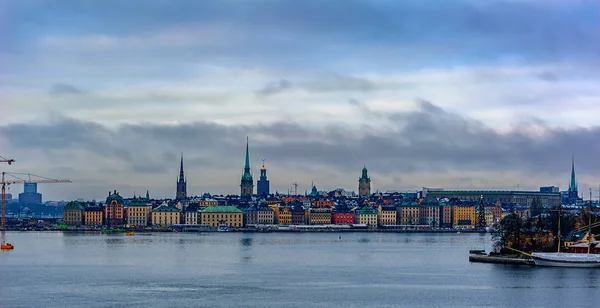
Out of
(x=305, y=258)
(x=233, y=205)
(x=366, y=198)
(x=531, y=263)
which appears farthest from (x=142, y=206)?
(x=531, y=263)

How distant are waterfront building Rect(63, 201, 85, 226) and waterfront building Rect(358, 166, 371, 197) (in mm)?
52419

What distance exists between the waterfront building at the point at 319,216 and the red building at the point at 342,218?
0.69 metres

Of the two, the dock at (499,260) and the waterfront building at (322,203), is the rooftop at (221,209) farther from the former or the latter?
the dock at (499,260)

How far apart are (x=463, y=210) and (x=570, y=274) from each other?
345 feet

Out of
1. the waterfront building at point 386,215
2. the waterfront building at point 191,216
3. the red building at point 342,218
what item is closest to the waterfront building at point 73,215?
the waterfront building at point 191,216

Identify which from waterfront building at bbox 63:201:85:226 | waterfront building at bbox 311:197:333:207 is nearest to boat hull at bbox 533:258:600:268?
waterfront building at bbox 63:201:85:226

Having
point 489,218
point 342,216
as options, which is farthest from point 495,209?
point 342,216

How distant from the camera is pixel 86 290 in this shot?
137 ft

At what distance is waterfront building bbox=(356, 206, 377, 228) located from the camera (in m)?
149

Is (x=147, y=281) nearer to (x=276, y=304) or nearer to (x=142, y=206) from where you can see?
(x=276, y=304)

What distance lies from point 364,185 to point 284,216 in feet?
123

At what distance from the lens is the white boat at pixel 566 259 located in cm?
5112

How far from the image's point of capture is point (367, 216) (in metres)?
150

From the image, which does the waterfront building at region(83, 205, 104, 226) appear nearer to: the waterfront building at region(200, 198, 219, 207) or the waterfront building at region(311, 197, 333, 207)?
the waterfront building at region(200, 198, 219, 207)
